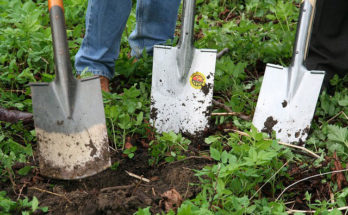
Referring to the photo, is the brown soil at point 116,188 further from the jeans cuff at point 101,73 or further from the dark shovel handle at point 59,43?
the jeans cuff at point 101,73

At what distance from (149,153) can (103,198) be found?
0.44 m

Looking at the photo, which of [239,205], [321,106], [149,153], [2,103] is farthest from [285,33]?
[2,103]

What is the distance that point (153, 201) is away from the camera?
4.80 ft

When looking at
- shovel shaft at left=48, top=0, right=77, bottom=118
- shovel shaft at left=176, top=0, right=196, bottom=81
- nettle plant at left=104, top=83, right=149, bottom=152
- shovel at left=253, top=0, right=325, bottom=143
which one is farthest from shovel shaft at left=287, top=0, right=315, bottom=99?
shovel shaft at left=48, top=0, right=77, bottom=118

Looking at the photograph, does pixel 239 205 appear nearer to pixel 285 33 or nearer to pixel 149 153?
pixel 149 153

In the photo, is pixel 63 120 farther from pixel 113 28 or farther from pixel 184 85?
pixel 113 28

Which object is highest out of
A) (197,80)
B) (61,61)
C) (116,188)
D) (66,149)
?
(61,61)

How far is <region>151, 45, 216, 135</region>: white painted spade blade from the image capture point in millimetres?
1977

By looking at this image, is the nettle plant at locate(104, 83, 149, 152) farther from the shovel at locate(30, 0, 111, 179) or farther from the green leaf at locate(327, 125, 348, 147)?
the green leaf at locate(327, 125, 348, 147)

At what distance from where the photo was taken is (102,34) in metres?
2.19

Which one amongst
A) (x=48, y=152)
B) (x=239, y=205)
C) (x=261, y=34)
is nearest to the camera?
(x=239, y=205)

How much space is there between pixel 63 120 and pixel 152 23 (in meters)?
1.21

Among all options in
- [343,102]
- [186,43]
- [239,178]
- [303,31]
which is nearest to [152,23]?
[186,43]

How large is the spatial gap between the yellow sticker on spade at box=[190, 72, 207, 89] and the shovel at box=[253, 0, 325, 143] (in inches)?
12.4
